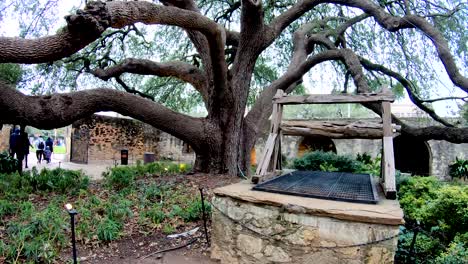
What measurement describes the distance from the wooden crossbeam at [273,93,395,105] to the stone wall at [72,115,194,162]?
473 inches

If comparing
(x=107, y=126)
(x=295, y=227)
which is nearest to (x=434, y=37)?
(x=295, y=227)

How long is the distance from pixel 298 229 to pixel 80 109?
4.12 meters

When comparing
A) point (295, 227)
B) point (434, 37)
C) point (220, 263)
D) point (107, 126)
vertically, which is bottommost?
point (220, 263)

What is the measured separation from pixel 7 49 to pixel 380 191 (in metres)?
4.04

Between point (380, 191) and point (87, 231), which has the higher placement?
point (380, 191)

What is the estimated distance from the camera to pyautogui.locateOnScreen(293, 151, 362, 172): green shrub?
884cm

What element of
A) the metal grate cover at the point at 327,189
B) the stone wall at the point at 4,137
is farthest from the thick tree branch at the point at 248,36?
the stone wall at the point at 4,137

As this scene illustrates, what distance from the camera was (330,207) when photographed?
270 centimetres

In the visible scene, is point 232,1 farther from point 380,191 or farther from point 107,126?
point 107,126

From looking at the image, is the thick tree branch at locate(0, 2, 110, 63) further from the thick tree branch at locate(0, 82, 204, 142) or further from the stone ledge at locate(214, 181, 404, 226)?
the stone ledge at locate(214, 181, 404, 226)

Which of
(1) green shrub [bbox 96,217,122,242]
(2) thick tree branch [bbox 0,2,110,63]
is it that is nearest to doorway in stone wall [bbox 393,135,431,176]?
(1) green shrub [bbox 96,217,122,242]

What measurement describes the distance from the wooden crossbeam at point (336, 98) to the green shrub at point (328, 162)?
537cm

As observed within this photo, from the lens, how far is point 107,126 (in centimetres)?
1475

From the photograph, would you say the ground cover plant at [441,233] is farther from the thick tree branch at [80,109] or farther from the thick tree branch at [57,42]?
the thick tree branch at [80,109]
